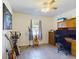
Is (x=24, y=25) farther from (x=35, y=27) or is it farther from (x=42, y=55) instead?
(x=42, y=55)

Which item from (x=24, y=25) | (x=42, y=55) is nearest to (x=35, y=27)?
(x=24, y=25)

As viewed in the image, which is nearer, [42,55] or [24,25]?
[42,55]

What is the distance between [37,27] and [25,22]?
109cm

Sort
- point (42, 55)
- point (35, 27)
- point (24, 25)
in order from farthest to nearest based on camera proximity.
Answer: point (35, 27) → point (24, 25) → point (42, 55)

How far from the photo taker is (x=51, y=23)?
8.12 metres

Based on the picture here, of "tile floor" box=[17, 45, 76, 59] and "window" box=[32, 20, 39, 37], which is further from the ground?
"window" box=[32, 20, 39, 37]

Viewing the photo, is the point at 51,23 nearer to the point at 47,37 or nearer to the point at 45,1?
the point at 47,37

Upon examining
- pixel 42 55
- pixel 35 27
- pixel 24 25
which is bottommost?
pixel 42 55

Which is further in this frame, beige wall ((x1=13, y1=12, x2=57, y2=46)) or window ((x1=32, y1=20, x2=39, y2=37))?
window ((x1=32, y1=20, x2=39, y2=37))

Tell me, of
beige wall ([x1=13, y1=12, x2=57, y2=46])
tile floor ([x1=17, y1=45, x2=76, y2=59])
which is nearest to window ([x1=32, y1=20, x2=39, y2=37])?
beige wall ([x1=13, y1=12, x2=57, y2=46])

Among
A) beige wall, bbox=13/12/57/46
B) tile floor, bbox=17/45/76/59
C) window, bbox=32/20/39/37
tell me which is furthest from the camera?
window, bbox=32/20/39/37

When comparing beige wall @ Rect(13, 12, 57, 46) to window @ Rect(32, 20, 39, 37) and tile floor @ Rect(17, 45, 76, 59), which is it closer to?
window @ Rect(32, 20, 39, 37)

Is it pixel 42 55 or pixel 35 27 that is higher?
pixel 35 27

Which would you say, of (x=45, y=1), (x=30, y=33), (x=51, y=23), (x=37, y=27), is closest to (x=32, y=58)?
(x=45, y=1)
